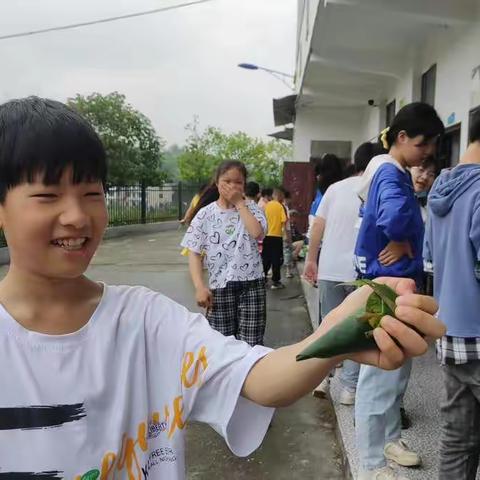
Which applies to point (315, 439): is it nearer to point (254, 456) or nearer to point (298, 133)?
point (254, 456)

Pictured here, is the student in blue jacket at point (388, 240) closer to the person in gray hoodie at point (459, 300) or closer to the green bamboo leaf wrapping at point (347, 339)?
the person in gray hoodie at point (459, 300)

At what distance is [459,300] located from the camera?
6.66 ft

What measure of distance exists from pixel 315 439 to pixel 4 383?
2797 millimetres

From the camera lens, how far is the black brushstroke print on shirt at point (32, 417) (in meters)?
1.05

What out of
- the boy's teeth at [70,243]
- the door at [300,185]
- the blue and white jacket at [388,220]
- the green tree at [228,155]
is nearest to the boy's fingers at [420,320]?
the boy's teeth at [70,243]

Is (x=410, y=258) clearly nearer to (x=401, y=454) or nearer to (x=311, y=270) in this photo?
(x=401, y=454)

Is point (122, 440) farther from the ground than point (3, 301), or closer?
closer

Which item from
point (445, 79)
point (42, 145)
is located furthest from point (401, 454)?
point (445, 79)

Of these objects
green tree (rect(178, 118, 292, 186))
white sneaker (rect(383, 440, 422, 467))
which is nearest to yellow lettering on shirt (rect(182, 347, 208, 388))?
white sneaker (rect(383, 440, 422, 467))

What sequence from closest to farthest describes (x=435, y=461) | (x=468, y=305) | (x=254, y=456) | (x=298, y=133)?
(x=468, y=305)
(x=435, y=461)
(x=254, y=456)
(x=298, y=133)

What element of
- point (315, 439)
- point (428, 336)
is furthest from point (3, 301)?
point (315, 439)

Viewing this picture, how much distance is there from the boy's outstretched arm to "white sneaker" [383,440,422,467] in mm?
1951

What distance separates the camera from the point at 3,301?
3.76 feet

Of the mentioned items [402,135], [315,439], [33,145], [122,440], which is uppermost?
[402,135]
